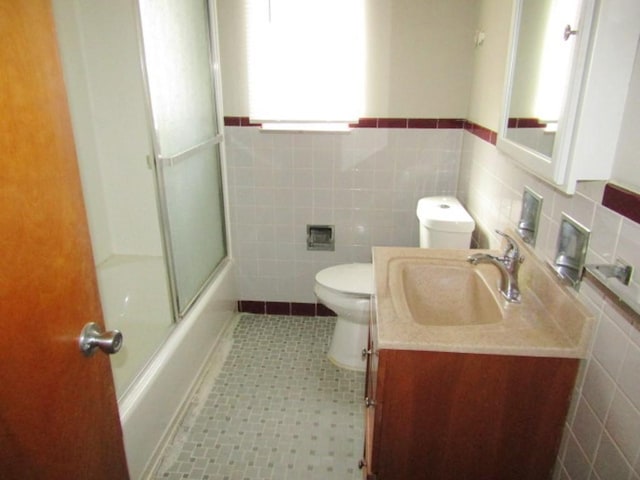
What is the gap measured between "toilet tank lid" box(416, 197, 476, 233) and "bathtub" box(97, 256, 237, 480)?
1.18 m

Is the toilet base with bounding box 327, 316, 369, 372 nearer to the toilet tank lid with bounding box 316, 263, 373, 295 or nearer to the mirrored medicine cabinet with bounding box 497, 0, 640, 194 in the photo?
the toilet tank lid with bounding box 316, 263, 373, 295

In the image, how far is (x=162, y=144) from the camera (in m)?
1.83

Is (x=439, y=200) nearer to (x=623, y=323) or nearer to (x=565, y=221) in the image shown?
(x=565, y=221)

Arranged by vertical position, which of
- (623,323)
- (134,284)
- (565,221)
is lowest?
(134,284)

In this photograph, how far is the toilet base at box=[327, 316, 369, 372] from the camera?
2.22 meters

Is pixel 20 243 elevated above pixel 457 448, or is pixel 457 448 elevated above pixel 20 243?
pixel 20 243

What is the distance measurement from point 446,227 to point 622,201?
990 mm

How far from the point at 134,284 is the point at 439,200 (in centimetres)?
171

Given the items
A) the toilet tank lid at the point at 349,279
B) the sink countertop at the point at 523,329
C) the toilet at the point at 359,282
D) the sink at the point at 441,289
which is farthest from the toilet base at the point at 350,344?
the sink countertop at the point at 523,329

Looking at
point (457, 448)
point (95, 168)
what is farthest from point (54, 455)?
point (95, 168)

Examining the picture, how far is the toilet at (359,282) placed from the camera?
6.21 feet

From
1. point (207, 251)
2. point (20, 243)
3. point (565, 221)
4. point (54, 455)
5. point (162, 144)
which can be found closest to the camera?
point (20, 243)

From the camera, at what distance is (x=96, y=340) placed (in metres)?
0.89

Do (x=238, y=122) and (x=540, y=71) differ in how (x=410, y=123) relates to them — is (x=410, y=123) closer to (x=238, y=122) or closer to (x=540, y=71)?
(x=238, y=122)
